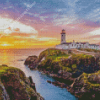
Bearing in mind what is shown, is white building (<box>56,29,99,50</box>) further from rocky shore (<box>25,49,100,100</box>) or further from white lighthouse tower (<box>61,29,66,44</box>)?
rocky shore (<box>25,49,100,100</box>)

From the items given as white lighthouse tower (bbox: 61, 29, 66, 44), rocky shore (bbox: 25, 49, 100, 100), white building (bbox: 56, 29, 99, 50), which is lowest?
rocky shore (bbox: 25, 49, 100, 100)

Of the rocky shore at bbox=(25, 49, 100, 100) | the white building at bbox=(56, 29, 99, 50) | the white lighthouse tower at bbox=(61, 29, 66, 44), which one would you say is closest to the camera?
the rocky shore at bbox=(25, 49, 100, 100)

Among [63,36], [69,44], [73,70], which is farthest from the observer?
[63,36]

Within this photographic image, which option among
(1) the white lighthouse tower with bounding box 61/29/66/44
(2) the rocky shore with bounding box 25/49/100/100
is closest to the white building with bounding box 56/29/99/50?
(1) the white lighthouse tower with bounding box 61/29/66/44

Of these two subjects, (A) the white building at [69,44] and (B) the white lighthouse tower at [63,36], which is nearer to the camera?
(A) the white building at [69,44]

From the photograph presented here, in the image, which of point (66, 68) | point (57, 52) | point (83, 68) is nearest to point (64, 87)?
point (66, 68)

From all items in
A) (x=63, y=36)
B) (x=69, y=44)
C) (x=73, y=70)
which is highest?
(x=63, y=36)

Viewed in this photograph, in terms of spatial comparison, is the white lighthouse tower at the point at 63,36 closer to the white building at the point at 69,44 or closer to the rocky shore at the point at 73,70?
the white building at the point at 69,44

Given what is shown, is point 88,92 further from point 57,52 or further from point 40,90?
point 57,52

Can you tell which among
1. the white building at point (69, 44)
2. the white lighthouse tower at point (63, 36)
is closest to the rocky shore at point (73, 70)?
the white building at point (69, 44)

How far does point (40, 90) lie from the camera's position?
Answer: 46.9 m

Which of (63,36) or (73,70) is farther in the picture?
(63,36)

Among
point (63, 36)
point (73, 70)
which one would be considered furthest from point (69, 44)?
point (73, 70)

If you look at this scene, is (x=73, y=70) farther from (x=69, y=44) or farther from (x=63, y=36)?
(x=63, y=36)
